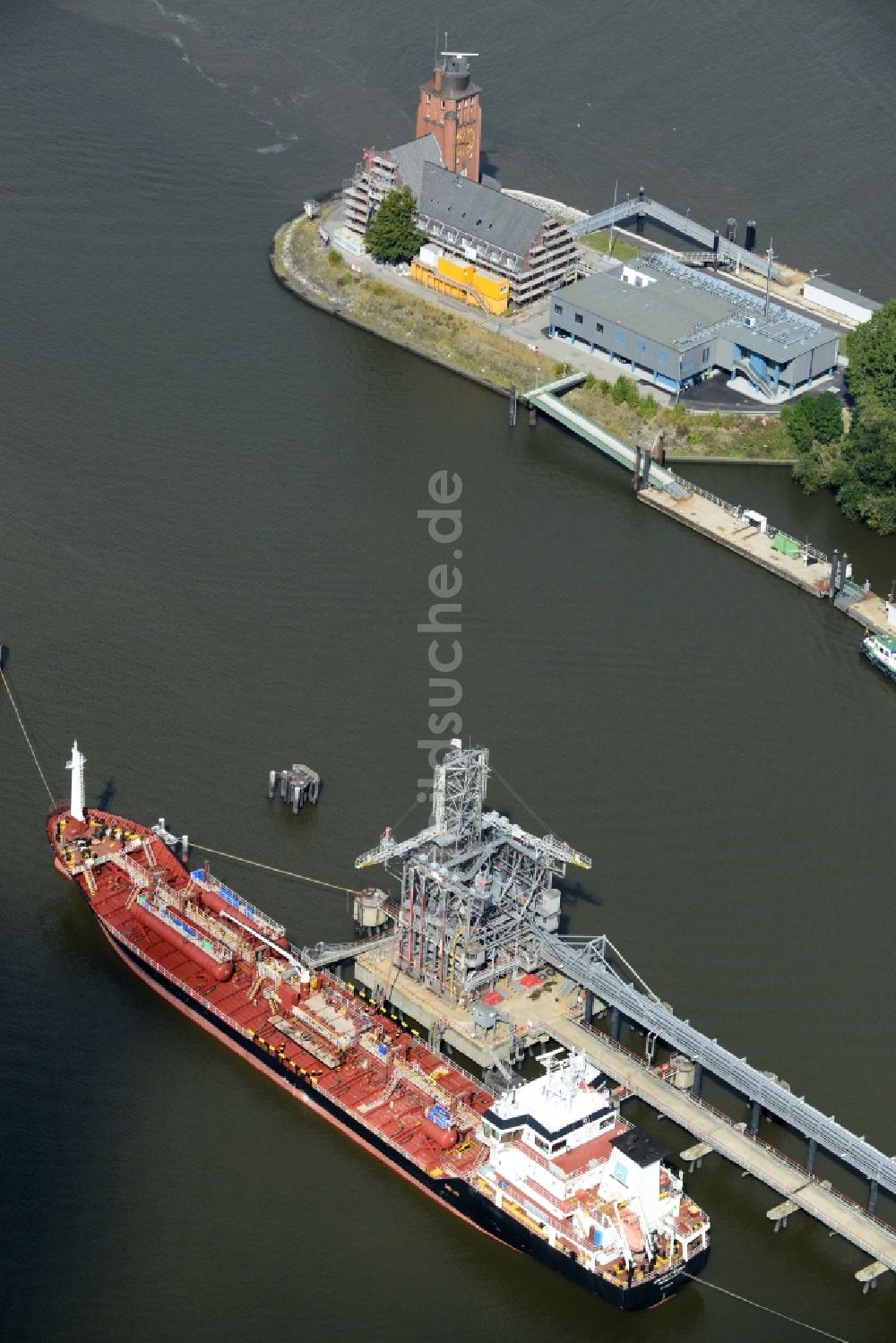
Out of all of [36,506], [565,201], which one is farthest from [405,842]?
[565,201]

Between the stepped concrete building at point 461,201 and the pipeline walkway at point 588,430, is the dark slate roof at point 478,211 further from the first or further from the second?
the pipeline walkway at point 588,430

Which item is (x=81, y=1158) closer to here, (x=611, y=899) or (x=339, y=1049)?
(x=339, y=1049)

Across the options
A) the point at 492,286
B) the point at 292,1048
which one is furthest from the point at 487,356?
the point at 292,1048

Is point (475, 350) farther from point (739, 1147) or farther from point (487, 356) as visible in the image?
point (739, 1147)


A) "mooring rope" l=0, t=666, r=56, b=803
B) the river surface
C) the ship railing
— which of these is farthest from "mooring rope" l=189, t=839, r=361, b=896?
"mooring rope" l=0, t=666, r=56, b=803

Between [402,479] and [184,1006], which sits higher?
[402,479]

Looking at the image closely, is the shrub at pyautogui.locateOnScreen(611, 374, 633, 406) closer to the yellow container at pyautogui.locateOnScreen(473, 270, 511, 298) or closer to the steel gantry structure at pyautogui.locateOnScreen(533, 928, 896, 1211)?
the yellow container at pyautogui.locateOnScreen(473, 270, 511, 298)

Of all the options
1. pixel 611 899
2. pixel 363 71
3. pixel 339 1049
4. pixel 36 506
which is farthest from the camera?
pixel 363 71
